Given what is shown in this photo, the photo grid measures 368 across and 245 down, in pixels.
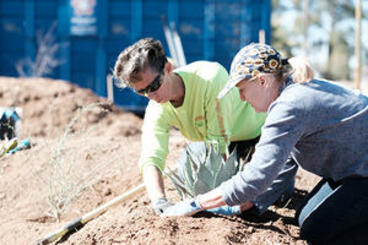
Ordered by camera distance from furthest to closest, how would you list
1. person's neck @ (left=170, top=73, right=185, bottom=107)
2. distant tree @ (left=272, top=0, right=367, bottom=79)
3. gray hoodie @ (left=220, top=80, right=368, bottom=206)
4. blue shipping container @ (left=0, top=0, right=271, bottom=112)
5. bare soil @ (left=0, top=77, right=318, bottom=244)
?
distant tree @ (left=272, top=0, right=367, bottom=79)
blue shipping container @ (left=0, top=0, right=271, bottom=112)
person's neck @ (left=170, top=73, right=185, bottom=107)
bare soil @ (left=0, top=77, right=318, bottom=244)
gray hoodie @ (left=220, top=80, right=368, bottom=206)

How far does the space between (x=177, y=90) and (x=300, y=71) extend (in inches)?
37.7

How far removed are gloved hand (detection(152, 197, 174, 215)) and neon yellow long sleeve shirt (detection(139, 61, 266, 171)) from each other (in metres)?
0.27

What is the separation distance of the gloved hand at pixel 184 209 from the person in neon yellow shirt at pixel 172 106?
8cm

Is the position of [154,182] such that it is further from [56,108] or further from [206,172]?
[56,108]

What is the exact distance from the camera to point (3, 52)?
420 inches

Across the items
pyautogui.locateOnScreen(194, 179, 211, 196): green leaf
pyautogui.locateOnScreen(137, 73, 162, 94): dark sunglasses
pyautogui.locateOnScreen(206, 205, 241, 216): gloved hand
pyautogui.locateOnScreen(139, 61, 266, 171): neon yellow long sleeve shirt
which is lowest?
pyautogui.locateOnScreen(206, 205, 241, 216): gloved hand

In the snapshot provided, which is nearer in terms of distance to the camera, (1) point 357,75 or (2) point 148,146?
(2) point 148,146

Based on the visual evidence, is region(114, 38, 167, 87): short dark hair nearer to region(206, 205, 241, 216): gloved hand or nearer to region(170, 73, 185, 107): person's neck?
region(170, 73, 185, 107): person's neck

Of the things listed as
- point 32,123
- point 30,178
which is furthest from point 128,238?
point 32,123

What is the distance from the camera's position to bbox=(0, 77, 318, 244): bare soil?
239 cm

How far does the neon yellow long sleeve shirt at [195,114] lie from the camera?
116 inches

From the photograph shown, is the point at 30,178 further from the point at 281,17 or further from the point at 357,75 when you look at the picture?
the point at 281,17

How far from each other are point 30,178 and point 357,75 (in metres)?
5.67

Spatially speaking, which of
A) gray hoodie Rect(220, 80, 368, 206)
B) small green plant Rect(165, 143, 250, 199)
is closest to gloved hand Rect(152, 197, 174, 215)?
small green plant Rect(165, 143, 250, 199)
